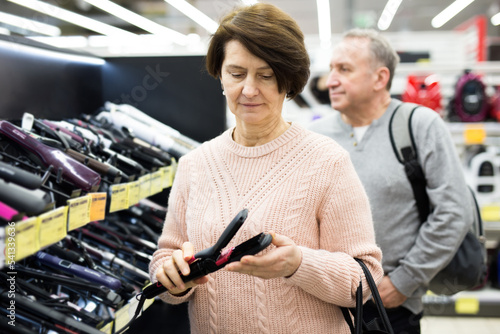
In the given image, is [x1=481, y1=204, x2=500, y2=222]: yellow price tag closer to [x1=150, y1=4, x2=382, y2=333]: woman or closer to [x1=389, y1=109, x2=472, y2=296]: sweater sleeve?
[x1=389, y1=109, x2=472, y2=296]: sweater sleeve

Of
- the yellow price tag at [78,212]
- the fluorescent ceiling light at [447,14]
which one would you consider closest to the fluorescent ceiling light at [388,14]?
the fluorescent ceiling light at [447,14]

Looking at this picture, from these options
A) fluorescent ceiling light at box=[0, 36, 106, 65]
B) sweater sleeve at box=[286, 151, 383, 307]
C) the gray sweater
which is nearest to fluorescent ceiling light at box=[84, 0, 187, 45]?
fluorescent ceiling light at box=[0, 36, 106, 65]

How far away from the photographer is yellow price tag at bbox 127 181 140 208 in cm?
165

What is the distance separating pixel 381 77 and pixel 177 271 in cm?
147

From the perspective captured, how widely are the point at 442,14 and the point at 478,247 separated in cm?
1202

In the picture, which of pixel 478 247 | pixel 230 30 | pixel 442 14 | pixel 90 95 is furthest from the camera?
pixel 442 14

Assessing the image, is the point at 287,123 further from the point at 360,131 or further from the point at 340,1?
the point at 340,1

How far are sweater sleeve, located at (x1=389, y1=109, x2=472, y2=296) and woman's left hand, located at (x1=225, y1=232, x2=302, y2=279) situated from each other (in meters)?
1.01

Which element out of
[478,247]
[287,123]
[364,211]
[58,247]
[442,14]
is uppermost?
[442,14]

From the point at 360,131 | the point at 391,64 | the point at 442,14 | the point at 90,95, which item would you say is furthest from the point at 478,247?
the point at 442,14

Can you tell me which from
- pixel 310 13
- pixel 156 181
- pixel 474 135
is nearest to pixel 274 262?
pixel 156 181

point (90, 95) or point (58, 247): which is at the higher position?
point (90, 95)

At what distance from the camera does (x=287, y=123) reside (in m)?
1.44

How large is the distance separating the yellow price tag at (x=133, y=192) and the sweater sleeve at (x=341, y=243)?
2.29 feet
